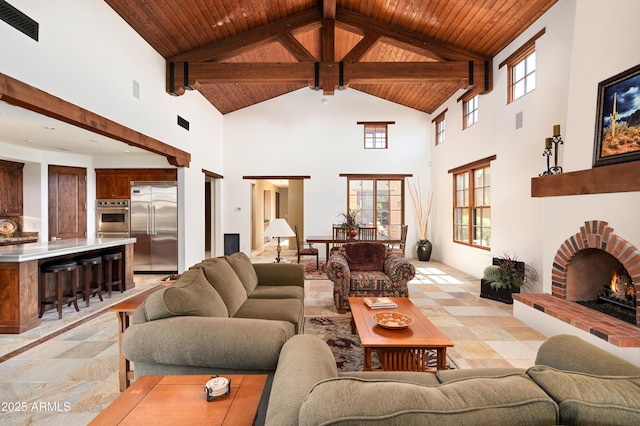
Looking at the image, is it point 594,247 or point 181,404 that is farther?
point 594,247

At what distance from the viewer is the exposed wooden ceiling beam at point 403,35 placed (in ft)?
17.4

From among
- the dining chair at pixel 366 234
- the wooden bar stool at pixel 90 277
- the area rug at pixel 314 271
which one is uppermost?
the dining chair at pixel 366 234

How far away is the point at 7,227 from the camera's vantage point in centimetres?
582

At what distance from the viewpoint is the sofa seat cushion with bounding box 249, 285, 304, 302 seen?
9.88ft

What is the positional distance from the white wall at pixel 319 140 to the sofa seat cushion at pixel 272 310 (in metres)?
5.58

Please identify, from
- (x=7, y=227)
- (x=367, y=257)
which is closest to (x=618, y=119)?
(x=367, y=257)

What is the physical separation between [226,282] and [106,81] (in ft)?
10.1

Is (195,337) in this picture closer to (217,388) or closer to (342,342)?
(217,388)

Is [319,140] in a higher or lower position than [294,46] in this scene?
lower

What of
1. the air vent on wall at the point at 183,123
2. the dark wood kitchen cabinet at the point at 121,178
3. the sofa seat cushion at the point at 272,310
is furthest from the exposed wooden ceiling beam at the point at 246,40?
the sofa seat cushion at the point at 272,310

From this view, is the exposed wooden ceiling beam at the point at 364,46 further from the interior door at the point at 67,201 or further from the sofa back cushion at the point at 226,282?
the interior door at the point at 67,201

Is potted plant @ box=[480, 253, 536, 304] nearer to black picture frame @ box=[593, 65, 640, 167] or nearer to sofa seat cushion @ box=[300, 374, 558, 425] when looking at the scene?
black picture frame @ box=[593, 65, 640, 167]

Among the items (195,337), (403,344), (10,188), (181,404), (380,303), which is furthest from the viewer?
(10,188)

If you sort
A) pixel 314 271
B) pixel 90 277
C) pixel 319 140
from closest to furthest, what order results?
pixel 90 277, pixel 314 271, pixel 319 140
